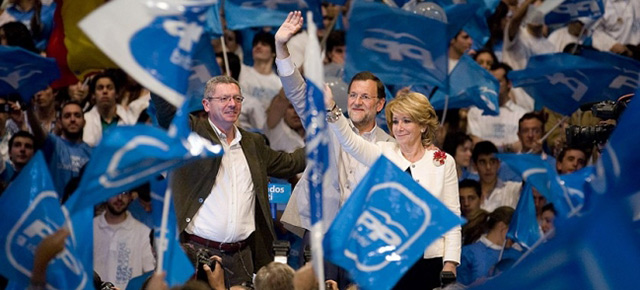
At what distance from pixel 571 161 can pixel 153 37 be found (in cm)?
466

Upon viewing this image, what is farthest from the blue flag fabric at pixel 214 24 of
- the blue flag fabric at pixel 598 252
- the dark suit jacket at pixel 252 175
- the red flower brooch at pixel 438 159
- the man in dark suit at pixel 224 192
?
the blue flag fabric at pixel 598 252

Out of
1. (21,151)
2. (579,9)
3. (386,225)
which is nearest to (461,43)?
(579,9)

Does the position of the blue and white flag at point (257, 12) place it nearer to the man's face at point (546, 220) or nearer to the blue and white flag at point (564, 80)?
the blue and white flag at point (564, 80)

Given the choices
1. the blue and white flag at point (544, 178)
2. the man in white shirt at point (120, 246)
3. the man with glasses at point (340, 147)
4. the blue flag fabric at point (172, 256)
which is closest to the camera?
the blue flag fabric at point (172, 256)

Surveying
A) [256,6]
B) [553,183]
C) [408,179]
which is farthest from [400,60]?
[408,179]

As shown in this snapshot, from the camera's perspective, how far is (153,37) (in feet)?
20.3

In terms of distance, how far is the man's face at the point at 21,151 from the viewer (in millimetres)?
9688

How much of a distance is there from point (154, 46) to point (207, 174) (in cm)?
165

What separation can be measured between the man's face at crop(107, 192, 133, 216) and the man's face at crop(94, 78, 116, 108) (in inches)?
40.8

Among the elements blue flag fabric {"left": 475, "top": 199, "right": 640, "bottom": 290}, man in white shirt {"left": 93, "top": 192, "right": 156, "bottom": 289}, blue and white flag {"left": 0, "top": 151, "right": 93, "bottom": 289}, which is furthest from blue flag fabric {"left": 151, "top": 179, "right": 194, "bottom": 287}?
man in white shirt {"left": 93, "top": 192, "right": 156, "bottom": 289}

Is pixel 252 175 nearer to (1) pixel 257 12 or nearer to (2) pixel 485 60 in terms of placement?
(1) pixel 257 12

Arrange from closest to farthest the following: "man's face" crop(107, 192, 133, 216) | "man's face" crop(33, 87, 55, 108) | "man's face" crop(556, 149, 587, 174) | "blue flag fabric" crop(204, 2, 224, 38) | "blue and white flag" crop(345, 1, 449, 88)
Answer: "man's face" crop(107, 192, 133, 216), "blue and white flag" crop(345, 1, 449, 88), "man's face" crop(556, 149, 587, 174), "blue flag fabric" crop(204, 2, 224, 38), "man's face" crop(33, 87, 55, 108)

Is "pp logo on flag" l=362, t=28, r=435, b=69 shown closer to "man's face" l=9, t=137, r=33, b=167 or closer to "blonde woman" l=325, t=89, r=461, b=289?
"man's face" l=9, t=137, r=33, b=167

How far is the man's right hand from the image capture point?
23.8ft
